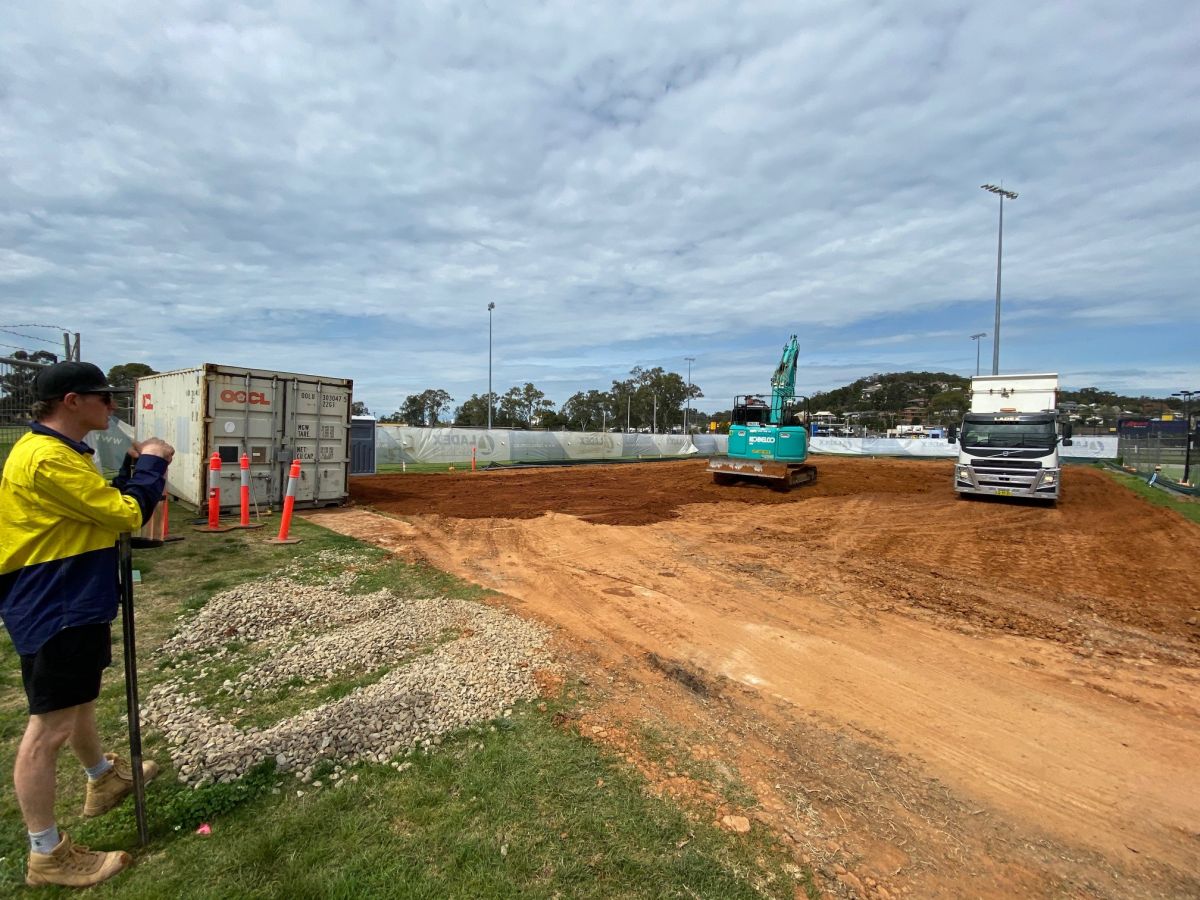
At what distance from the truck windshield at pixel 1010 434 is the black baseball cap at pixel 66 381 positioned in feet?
58.1

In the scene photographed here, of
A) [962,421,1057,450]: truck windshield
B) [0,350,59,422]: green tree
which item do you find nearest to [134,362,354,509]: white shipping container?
[0,350,59,422]: green tree

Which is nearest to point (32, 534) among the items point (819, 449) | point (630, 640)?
point (630, 640)

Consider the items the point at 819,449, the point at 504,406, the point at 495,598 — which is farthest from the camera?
the point at 504,406

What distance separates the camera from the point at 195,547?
845 cm

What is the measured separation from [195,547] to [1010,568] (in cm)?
1186

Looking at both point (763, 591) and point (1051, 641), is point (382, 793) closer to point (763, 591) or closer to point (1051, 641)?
point (763, 591)

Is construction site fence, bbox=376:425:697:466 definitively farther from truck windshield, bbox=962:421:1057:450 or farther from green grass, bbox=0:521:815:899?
green grass, bbox=0:521:815:899

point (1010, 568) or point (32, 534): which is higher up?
point (32, 534)

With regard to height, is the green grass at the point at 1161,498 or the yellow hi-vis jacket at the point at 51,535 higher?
the yellow hi-vis jacket at the point at 51,535

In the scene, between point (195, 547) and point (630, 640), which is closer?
point (630, 640)

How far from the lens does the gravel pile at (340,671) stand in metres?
3.34

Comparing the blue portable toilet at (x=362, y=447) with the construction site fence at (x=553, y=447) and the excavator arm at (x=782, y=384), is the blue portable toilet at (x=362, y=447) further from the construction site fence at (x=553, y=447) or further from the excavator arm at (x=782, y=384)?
the excavator arm at (x=782, y=384)

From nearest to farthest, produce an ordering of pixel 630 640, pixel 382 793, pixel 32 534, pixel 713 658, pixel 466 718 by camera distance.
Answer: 1. pixel 32 534
2. pixel 382 793
3. pixel 466 718
4. pixel 713 658
5. pixel 630 640

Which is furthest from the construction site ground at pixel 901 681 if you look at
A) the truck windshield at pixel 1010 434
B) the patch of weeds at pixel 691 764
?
the truck windshield at pixel 1010 434
